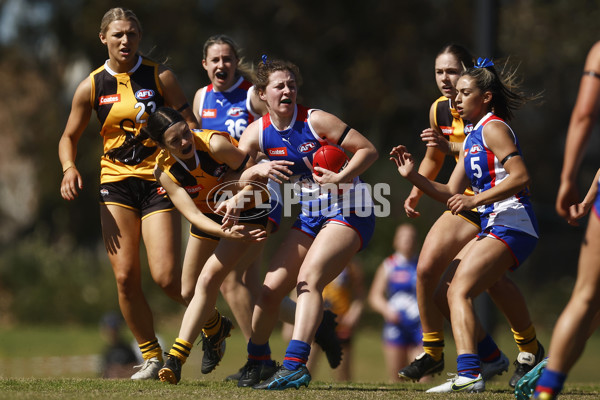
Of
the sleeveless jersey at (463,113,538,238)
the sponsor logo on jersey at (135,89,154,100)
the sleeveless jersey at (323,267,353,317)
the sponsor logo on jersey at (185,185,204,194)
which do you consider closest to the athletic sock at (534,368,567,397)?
the sleeveless jersey at (463,113,538,238)

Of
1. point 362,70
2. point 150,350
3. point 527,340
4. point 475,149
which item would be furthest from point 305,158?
point 362,70

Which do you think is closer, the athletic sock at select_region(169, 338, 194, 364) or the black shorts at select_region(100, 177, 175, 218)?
the athletic sock at select_region(169, 338, 194, 364)

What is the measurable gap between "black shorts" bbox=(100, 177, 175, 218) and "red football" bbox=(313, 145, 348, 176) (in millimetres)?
1314

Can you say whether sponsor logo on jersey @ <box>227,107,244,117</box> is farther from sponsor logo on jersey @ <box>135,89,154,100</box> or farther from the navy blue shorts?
the navy blue shorts

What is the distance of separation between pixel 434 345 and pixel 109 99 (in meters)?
3.26

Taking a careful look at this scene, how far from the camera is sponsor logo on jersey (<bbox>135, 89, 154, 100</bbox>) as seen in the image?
270 inches

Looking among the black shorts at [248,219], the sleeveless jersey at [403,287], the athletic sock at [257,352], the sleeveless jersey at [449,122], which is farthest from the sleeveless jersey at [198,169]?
the sleeveless jersey at [403,287]

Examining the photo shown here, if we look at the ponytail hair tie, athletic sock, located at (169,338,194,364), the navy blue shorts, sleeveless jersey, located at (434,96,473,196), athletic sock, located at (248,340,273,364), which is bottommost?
athletic sock, located at (248,340,273,364)

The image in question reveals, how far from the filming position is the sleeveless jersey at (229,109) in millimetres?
7504

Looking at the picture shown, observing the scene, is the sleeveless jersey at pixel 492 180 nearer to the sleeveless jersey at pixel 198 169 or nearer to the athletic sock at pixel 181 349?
the sleeveless jersey at pixel 198 169

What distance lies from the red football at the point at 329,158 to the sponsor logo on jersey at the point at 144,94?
1.53 meters

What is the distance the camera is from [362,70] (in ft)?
72.5

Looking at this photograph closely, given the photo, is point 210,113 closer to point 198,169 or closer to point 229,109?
point 229,109

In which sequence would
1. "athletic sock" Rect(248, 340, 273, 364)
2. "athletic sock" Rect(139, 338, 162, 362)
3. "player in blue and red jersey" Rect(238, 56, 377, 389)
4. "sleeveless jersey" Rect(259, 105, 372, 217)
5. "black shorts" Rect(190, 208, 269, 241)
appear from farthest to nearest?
"athletic sock" Rect(139, 338, 162, 362)
"athletic sock" Rect(248, 340, 273, 364)
"black shorts" Rect(190, 208, 269, 241)
"sleeveless jersey" Rect(259, 105, 372, 217)
"player in blue and red jersey" Rect(238, 56, 377, 389)
